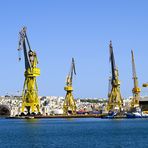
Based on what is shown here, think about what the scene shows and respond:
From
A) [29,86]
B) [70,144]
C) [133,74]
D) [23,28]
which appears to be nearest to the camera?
[70,144]

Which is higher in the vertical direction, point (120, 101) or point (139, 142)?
point (120, 101)

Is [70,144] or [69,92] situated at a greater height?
[69,92]

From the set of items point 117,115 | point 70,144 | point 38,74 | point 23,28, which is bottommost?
point 70,144

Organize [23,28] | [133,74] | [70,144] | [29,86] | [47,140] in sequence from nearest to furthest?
1. [70,144]
2. [47,140]
3. [29,86]
4. [23,28]
5. [133,74]

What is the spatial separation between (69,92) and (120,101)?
19.7m

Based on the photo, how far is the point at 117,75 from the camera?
541 feet

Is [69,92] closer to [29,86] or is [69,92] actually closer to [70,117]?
[70,117]

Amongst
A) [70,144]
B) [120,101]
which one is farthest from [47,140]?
[120,101]

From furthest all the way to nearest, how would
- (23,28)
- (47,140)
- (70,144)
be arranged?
(23,28), (47,140), (70,144)

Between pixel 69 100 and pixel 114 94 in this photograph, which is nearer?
pixel 114 94

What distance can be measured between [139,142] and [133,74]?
11616 centimetres

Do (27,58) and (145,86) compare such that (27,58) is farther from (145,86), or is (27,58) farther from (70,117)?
(145,86)

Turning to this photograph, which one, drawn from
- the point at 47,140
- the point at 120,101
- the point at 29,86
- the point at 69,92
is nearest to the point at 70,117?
the point at 69,92

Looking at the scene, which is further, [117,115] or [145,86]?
[145,86]
